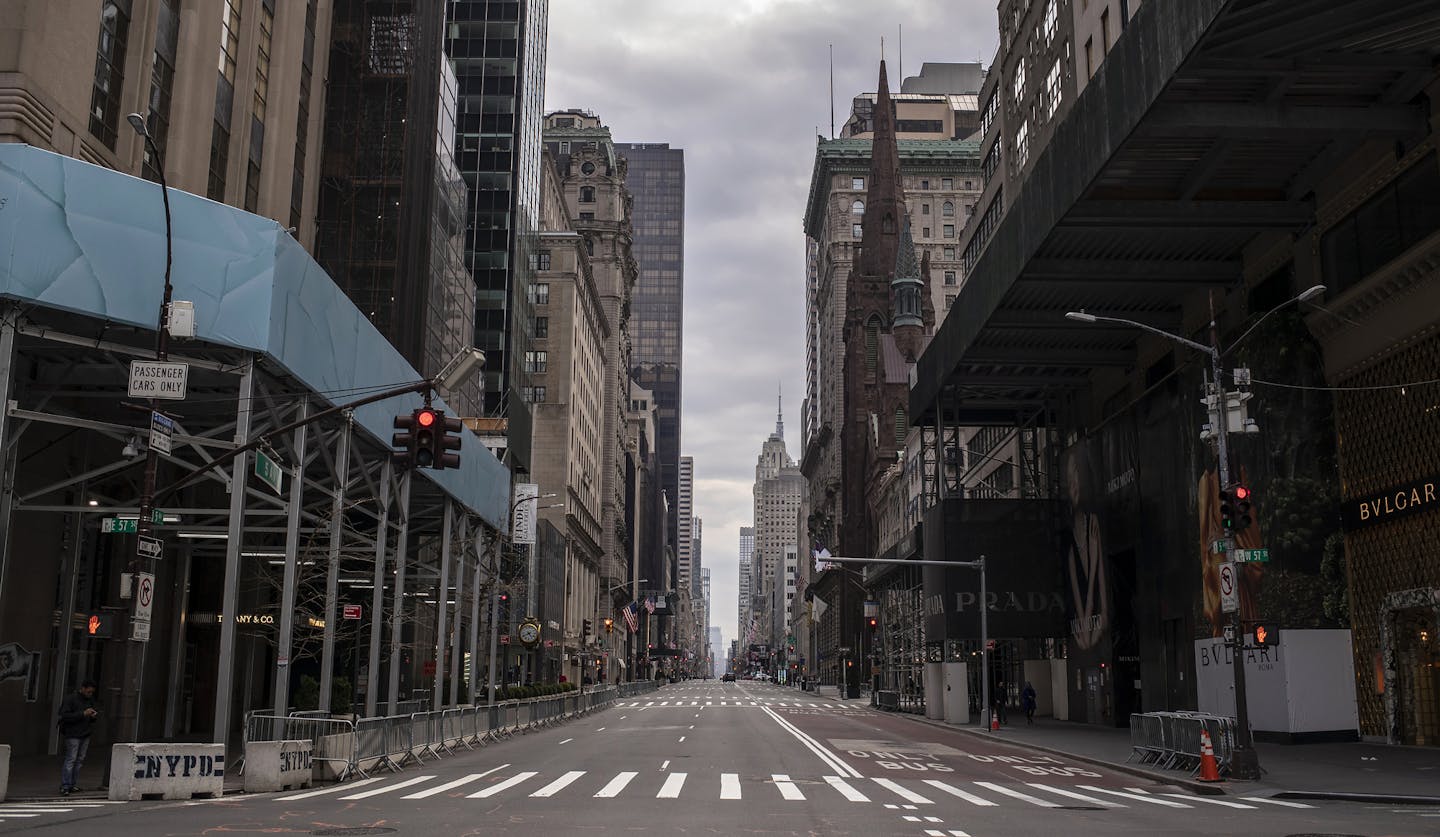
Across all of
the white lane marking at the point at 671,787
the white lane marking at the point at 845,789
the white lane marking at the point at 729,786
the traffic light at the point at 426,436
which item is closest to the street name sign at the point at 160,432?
the traffic light at the point at 426,436

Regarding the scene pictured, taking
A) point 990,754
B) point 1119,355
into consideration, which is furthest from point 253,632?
point 1119,355

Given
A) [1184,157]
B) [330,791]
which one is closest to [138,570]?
[330,791]

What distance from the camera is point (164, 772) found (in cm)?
1941

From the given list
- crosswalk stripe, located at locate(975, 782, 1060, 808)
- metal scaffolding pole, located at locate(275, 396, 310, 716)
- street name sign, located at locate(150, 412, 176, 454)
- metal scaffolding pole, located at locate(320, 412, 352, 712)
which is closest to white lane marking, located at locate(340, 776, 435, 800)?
metal scaffolding pole, located at locate(275, 396, 310, 716)

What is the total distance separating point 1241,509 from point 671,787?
42.0ft

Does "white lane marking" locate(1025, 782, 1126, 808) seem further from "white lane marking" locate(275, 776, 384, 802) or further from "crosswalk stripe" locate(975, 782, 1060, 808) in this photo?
"white lane marking" locate(275, 776, 384, 802)

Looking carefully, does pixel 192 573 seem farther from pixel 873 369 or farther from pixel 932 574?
pixel 873 369

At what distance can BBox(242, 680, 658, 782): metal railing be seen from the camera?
75.3 ft

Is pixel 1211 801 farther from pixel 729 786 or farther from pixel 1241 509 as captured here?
pixel 729 786

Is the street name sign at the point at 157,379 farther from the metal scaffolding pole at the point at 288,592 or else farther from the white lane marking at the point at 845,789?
the white lane marking at the point at 845,789

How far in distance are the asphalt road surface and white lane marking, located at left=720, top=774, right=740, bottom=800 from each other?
56 millimetres

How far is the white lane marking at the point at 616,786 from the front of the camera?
66.0ft

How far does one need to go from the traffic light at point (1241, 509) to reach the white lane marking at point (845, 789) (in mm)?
9597

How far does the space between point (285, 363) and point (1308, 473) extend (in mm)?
27362
